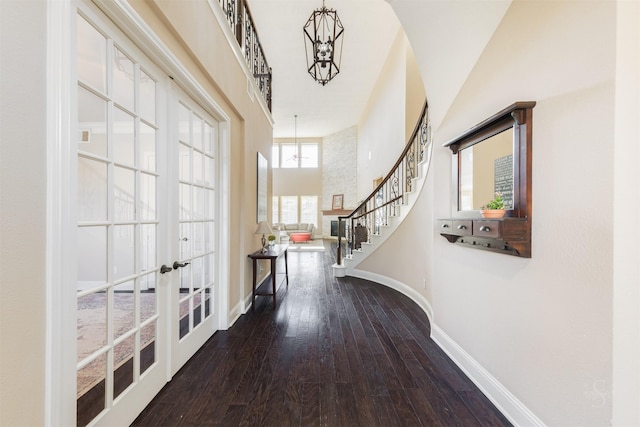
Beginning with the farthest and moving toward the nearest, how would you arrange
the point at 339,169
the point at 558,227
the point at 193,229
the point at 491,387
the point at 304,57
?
the point at 339,169, the point at 304,57, the point at 193,229, the point at 491,387, the point at 558,227

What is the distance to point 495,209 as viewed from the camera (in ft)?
5.69

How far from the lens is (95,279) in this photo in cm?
139

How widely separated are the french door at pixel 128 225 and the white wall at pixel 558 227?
2315mm

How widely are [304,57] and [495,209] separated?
6.04 metres

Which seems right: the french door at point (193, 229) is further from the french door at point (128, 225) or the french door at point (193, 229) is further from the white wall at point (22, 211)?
the white wall at point (22, 211)

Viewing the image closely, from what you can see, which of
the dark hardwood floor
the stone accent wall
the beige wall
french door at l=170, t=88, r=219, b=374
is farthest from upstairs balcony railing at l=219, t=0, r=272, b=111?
the stone accent wall

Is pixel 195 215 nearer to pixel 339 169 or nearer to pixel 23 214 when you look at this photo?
pixel 23 214

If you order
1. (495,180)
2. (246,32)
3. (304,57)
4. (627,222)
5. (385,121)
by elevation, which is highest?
(304,57)

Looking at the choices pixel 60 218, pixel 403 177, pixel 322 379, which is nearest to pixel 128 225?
pixel 60 218

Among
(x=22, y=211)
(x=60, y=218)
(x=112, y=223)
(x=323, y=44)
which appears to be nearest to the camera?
(x=22, y=211)

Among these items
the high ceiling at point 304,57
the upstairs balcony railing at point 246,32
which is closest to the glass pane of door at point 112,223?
the upstairs balcony railing at point 246,32

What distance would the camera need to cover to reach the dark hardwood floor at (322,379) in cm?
169

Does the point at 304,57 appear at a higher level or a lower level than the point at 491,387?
higher

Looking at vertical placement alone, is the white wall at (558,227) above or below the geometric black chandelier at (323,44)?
below
